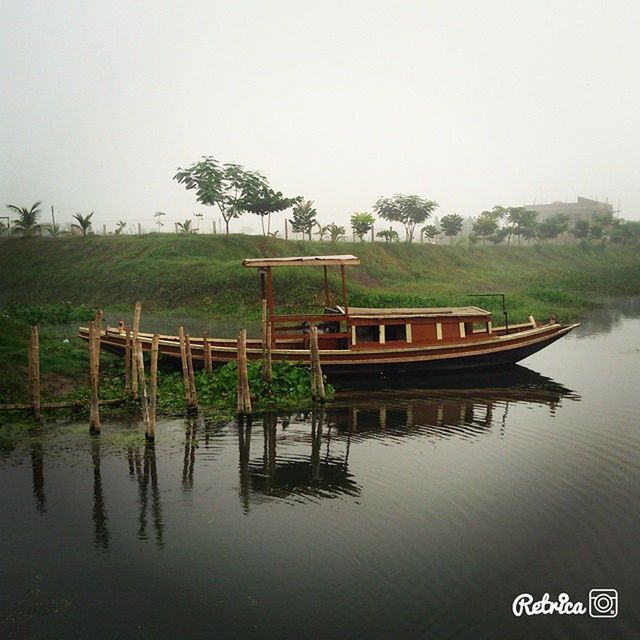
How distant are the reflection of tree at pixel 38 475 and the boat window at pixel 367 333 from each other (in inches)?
471

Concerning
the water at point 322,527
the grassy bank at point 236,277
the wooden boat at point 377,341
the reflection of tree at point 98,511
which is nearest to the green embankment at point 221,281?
the grassy bank at point 236,277

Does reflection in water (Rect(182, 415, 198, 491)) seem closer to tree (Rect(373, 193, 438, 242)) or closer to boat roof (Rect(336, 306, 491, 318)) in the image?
boat roof (Rect(336, 306, 491, 318))

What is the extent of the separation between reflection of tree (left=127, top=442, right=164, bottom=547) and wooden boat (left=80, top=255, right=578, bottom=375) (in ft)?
23.8

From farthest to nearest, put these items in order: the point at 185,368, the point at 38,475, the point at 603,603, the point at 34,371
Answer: the point at 185,368 < the point at 34,371 < the point at 38,475 < the point at 603,603

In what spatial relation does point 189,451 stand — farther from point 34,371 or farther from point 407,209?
point 407,209

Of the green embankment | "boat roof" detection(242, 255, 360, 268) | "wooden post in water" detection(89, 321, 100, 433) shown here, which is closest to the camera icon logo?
"wooden post in water" detection(89, 321, 100, 433)

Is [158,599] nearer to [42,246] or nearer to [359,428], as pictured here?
[359,428]

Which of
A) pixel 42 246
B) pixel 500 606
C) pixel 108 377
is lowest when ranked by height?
pixel 500 606

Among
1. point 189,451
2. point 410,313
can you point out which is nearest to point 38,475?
point 189,451

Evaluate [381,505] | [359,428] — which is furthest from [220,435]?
[381,505]

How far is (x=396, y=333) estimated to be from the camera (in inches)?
899

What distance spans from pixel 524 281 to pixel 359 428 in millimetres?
40418

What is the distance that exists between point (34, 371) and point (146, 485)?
4.99 m

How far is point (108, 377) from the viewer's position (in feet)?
66.0
